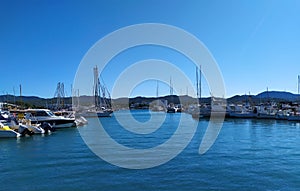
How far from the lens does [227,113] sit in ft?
254

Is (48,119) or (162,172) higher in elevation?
(48,119)

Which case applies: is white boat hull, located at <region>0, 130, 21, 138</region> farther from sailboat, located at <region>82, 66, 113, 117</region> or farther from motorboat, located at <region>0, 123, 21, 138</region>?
sailboat, located at <region>82, 66, 113, 117</region>

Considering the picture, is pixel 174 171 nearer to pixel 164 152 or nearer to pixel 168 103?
pixel 164 152

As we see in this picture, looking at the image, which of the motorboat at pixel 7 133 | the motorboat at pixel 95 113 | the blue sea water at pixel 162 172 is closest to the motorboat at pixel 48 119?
the motorboat at pixel 7 133

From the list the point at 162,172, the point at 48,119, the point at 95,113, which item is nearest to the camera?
the point at 162,172

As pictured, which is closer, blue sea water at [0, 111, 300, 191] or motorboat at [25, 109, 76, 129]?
Result: blue sea water at [0, 111, 300, 191]

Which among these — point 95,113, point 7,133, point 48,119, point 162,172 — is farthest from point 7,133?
point 95,113

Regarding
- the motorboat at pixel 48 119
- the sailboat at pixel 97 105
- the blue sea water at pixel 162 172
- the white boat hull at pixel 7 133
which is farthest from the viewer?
the sailboat at pixel 97 105

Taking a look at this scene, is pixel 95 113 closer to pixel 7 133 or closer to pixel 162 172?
pixel 7 133

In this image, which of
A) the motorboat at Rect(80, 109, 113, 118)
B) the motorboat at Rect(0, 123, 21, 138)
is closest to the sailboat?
the motorboat at Rect(80, 109, 113, 118)

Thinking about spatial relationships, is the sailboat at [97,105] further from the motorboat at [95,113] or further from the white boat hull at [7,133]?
the white boat hull at [7,133]

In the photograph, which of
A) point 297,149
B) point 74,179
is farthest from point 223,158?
point 74,179

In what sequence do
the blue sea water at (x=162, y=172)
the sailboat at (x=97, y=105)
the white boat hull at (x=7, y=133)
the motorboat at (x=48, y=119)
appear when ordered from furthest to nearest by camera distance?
the sailboat at (x=97, y=105), the motorboat at (x=48, y=119), the white boat hull at (x=7, y=133), the blue sea water at (x=162, y=172)

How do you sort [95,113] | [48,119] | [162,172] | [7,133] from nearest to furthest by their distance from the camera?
[162,172]
[7,133]
[48,119]
[95,113]
